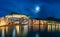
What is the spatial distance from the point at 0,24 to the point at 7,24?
1456 millimetres

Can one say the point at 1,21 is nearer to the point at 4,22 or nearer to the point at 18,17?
the point at 4,22

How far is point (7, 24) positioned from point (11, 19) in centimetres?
176

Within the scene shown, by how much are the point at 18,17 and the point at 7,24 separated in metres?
2.21

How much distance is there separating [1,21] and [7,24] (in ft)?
5.26

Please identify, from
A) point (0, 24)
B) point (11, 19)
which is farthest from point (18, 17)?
point (0, 24)

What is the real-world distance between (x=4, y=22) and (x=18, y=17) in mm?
2048

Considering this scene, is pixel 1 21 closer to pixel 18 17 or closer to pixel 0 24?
pixel 0 24

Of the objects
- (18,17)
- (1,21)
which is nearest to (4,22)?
(1,21)

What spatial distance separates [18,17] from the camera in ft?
83.3

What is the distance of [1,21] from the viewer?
25.1m

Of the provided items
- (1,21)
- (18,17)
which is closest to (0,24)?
(1,21)

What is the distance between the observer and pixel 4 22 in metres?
25.2

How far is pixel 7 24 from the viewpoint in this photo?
86.8ft
